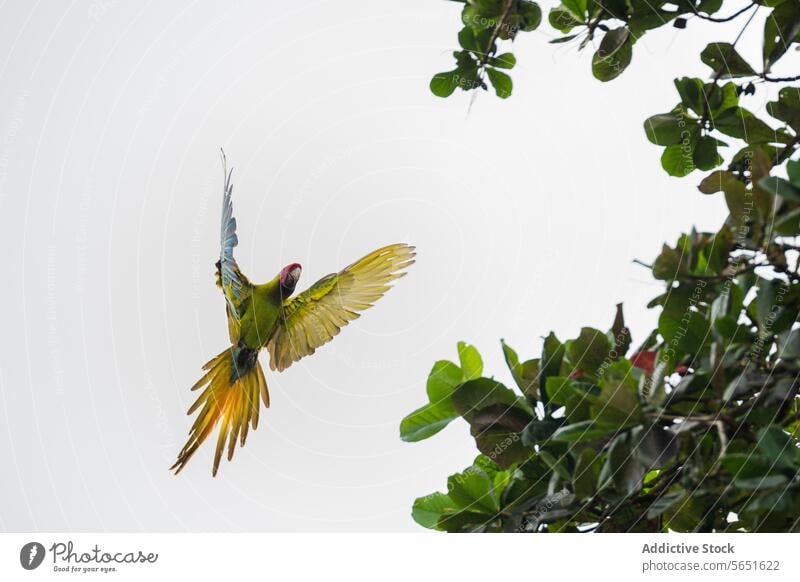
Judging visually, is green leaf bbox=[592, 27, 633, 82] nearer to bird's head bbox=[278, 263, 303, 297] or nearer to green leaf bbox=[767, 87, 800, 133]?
green leaf bbox=[767, 87, 800, 133]

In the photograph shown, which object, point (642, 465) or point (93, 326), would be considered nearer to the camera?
point (642, 465)

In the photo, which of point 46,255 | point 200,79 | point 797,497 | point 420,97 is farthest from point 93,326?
point 797,497

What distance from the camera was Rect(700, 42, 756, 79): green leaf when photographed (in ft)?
2.63

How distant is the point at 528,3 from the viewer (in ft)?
2.81

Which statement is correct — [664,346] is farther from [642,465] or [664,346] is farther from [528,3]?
[528,3]

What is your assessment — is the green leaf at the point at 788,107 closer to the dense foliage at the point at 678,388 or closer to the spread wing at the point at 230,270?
the dense foliage at the point at 678,388

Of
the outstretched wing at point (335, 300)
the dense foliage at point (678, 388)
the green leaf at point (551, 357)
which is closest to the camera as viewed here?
the dense foliage at point (678, 388)

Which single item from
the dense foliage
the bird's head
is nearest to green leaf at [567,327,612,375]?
the dense foliage

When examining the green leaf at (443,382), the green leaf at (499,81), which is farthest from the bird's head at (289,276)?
the green leaf at (499,81)

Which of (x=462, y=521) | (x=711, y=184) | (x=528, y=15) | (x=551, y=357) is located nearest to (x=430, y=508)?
(x=462, y=521)

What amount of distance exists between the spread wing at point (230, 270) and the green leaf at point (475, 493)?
24cm

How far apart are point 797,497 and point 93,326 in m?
0.59

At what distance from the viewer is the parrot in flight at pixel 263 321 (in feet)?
2.55

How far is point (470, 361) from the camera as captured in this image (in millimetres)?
740
